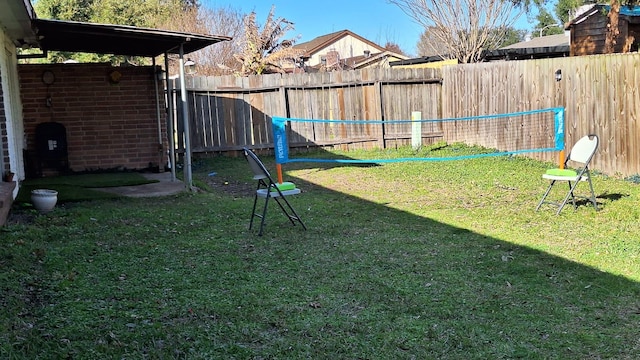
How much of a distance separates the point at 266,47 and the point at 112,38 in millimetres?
16083

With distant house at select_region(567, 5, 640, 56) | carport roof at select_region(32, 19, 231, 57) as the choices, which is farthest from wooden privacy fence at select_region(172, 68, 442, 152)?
distant house at select_region(567, 5, 640, 56)

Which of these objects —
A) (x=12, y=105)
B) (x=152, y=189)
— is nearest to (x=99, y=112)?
(x=12, y=105)

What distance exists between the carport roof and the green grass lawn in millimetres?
2212

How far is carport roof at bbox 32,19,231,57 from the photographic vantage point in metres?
7.35

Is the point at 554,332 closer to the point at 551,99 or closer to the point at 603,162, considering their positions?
the point at 603,162

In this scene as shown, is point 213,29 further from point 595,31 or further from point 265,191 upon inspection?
point 265,191

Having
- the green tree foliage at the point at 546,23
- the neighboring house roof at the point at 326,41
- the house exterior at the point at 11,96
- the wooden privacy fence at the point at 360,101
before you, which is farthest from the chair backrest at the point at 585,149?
the neighboring house roof at the point at 326,41

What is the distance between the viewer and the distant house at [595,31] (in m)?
16.1

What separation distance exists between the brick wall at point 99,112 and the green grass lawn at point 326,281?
2742 millimetres

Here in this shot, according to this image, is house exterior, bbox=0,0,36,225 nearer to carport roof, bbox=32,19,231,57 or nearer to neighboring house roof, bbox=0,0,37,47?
neighboring house roof, bbox=0,0,37,47

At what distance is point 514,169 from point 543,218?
3723 mm

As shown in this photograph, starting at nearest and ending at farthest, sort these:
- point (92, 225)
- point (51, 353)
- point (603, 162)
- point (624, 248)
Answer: point (51, 353), point (624, 248), point (92, 225), point (603, 162)

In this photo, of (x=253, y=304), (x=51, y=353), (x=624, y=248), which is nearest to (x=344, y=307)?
(x=253, y=304)

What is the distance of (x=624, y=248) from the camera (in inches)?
201
